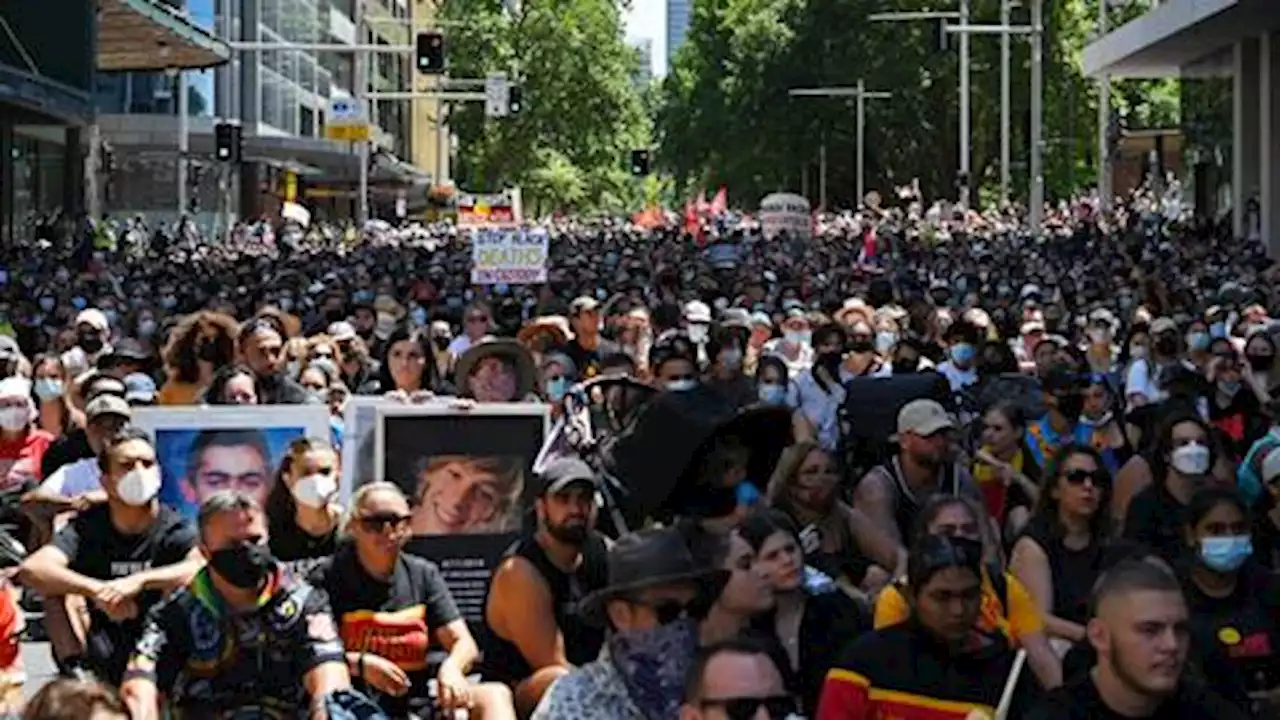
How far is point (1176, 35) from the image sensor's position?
49.7 m

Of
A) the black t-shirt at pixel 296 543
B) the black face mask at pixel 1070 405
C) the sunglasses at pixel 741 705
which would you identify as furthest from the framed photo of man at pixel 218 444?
the sunglasses at pixel 741 705

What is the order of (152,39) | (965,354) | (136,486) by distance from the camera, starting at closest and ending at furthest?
(136,486) < (965,354) < (152,39)

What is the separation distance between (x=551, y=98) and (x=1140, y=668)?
127m

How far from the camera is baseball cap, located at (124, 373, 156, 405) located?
1279 centimetres

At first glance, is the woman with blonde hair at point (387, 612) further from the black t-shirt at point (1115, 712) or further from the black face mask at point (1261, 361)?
the black face mask at point (1261, 361)

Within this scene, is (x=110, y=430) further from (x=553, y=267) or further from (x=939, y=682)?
(x=553, y=267)

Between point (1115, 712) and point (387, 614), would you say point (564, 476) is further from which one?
point (1115, 712)

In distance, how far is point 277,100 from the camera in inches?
3738

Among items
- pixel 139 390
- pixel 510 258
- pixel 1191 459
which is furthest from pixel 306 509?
pixel 510 258

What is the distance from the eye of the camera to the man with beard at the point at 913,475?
406 inches

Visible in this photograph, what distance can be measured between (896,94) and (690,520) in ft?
301

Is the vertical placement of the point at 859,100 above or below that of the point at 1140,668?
above

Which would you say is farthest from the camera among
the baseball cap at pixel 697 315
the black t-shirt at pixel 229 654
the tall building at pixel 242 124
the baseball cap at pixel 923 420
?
the tall building at pixel 242 124

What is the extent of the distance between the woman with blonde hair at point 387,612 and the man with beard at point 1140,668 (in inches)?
107
